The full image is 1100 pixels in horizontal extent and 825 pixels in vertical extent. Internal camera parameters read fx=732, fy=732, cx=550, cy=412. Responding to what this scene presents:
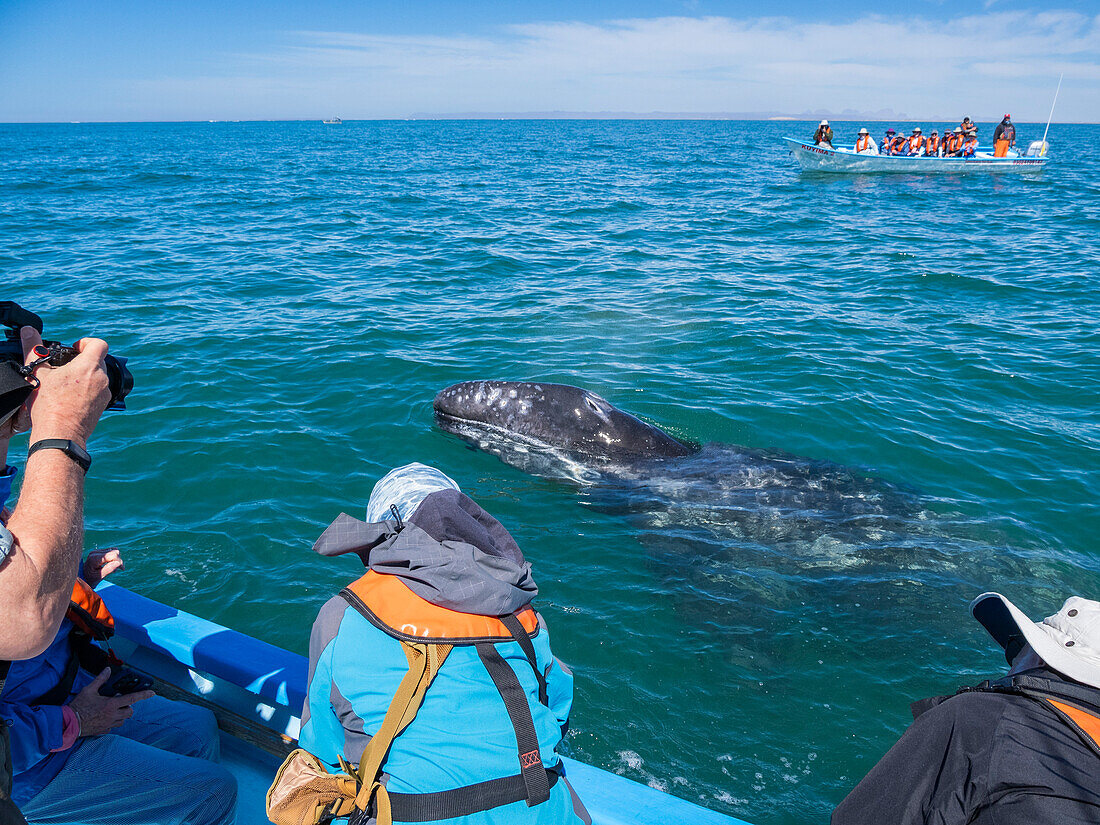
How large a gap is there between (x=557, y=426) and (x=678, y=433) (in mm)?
2022

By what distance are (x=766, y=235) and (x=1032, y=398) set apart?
12472 millimetres

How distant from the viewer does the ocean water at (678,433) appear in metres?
5.51

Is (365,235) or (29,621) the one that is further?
(365,235)

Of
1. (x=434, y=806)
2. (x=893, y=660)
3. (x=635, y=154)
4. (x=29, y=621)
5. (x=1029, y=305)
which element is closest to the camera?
(x=29, y=621)

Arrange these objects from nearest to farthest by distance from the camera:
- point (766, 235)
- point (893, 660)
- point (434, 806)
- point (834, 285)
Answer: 1. point (434, 806)
2. point (893, 660)
3. point (834, 285)
4. point (766, 235)

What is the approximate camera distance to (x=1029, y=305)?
14.5 meters

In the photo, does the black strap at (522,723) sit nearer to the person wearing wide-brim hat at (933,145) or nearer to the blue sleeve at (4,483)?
the blue sleeve at (4,483)

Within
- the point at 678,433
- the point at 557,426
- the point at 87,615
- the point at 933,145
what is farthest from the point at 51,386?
the point at 933,145

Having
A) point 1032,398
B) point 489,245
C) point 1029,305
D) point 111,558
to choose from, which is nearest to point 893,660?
point 111,558

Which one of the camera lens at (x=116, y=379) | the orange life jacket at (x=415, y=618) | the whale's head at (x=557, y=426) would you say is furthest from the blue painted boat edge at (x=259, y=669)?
the whale's head at (x=557, y=426)

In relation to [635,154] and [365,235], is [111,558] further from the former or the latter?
[635,154]

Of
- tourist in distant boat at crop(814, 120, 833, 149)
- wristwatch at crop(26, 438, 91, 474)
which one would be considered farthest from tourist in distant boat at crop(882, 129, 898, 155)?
wristwatch at crop(26, 438, 91, 474)

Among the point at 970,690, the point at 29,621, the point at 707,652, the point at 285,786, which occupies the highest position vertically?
the point at 29,621

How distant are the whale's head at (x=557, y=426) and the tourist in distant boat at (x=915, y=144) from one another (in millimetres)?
35684
